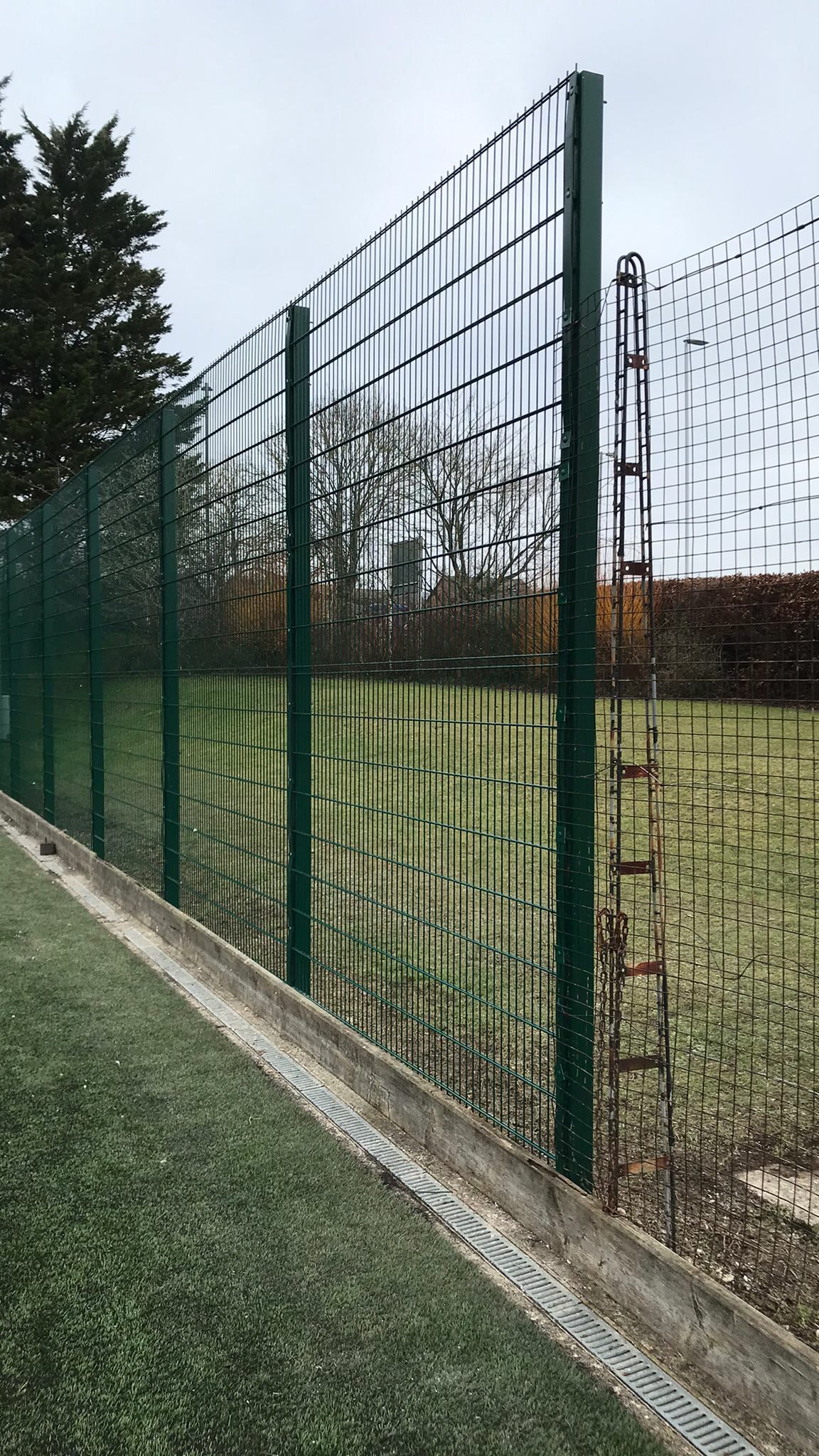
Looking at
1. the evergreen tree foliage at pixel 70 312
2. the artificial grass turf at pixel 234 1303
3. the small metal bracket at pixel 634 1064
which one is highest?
the evergreen tree foliage at pixel 70 312

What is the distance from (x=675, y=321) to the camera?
80.7 inches

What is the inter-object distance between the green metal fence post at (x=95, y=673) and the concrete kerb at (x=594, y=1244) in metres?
3.37

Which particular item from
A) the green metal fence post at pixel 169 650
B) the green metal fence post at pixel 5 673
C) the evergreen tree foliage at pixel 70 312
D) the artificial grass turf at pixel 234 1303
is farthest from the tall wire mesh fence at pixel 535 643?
the evergreen tree foliage at pixel 70 312

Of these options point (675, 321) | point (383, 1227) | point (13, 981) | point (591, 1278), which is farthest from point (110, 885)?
point (675, 321)

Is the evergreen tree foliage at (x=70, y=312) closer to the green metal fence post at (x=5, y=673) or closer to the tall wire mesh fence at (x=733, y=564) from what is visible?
the green metal fence post at (x=5, y=673)

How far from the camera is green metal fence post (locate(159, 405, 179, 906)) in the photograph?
5316 mm

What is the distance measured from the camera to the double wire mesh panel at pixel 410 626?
2344mm

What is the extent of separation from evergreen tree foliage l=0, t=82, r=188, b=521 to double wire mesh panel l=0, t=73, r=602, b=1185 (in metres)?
19.5

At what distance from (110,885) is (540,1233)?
4.56 metres

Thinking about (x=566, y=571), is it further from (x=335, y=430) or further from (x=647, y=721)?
(x=335, y=430)

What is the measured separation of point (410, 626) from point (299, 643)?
0.95m

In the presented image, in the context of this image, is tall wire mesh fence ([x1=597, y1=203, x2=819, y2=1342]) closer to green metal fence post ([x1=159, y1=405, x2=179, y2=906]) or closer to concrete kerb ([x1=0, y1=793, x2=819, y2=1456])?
concrete kerb ([x1=0, y1=793, x2=819, y2=1456])

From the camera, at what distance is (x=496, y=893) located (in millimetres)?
2490

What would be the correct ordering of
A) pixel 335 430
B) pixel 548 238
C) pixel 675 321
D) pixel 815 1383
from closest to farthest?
pixel 815 1383 < pixel 675 321 < pixel 548 238 < pixel 335 430
